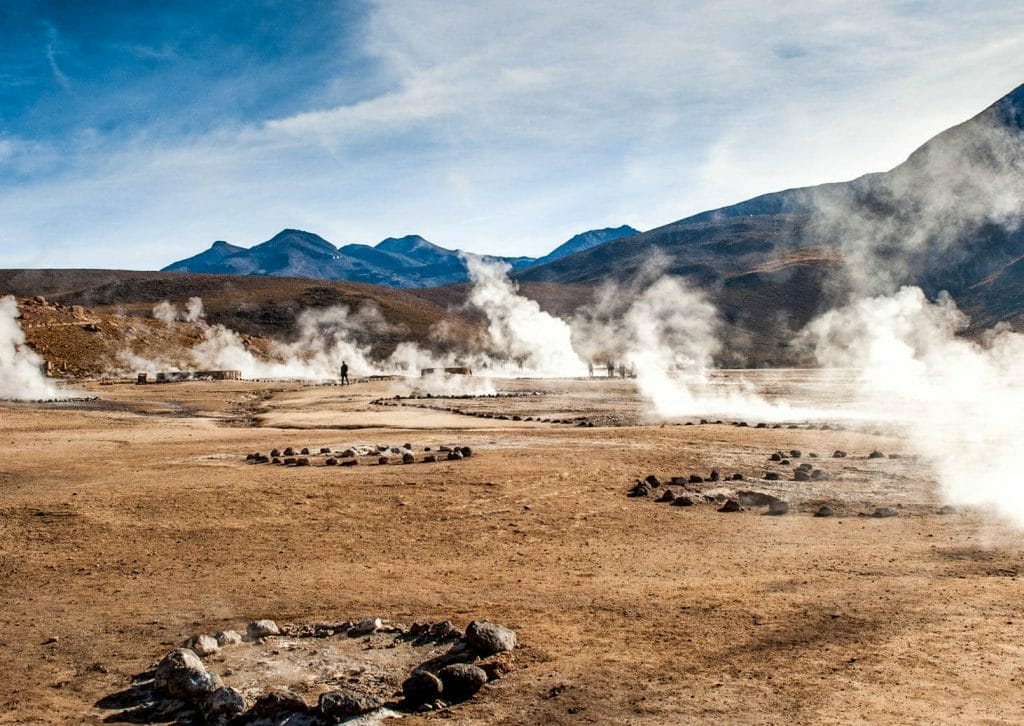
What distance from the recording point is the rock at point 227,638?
8.02 meters

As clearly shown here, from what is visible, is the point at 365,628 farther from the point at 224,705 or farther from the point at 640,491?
the point at 640,491

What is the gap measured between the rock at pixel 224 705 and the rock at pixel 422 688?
1.35m

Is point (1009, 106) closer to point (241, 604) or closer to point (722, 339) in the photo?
point (722, 339)

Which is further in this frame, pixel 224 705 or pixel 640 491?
pixel 640 491

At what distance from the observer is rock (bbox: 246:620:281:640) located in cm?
824

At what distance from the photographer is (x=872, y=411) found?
3344 cm

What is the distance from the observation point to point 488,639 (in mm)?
7465

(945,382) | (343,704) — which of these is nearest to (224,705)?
(343,704)

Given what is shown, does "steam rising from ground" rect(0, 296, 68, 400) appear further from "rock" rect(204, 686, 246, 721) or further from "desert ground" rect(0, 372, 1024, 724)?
"rock" rect(204, 686, 246, 721)

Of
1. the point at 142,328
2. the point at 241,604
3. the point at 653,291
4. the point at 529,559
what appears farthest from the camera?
the point at 653,291

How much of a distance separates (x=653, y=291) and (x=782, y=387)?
12593 centimetres

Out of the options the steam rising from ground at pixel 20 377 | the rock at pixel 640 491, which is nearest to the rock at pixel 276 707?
the rock at pixel 640 491

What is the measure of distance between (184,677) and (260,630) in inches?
54.9

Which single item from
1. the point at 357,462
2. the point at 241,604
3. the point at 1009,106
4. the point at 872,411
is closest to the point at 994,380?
the point at 872,411
